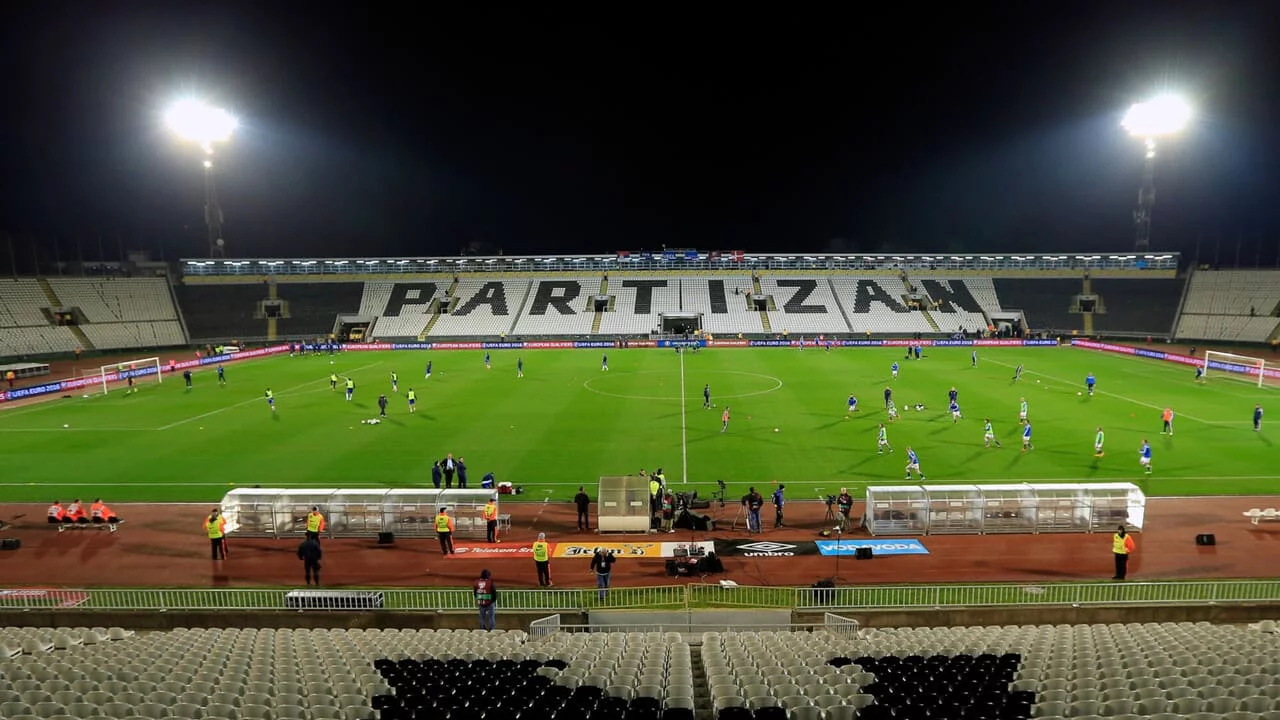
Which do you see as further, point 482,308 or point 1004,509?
point 482,308

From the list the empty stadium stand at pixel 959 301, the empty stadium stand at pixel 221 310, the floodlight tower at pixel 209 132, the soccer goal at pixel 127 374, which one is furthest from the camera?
the empty stadium stand at pixel 959 301

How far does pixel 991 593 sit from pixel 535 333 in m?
58.1

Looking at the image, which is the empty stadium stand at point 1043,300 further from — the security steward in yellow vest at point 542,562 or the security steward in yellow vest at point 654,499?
the security steward in yellow vest at point 542,562

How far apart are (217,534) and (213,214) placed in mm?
72200

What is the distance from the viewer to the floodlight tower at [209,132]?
208 ft

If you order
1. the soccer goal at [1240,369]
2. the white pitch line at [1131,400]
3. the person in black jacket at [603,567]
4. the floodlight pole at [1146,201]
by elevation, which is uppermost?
the floodlight pole at [1146,201]

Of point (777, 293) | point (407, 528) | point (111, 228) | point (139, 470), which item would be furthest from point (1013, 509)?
point (111, 228)

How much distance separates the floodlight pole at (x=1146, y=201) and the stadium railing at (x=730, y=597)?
240 ft

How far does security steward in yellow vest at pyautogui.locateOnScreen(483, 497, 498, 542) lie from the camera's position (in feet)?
59.5

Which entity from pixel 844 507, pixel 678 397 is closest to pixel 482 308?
pixel 678 397

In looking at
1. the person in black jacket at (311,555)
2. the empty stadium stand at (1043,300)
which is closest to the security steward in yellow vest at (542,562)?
the person in black jacket at (311,555)

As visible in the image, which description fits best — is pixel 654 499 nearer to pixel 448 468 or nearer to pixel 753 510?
pixel 753 510

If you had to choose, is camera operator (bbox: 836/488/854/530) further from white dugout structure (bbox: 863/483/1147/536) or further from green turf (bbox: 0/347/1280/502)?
green turf (bbox: 0/347/1280/502)

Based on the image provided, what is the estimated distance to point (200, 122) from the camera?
65.4 metres
